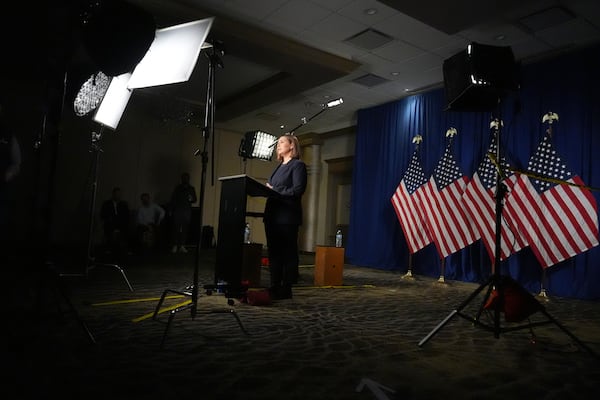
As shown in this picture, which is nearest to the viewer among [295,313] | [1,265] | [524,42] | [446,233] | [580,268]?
[295,313]

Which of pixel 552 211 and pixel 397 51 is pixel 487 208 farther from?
pixel 397 51

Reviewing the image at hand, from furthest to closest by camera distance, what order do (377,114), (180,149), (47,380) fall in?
(180,149)
(377,114)
(47,380)

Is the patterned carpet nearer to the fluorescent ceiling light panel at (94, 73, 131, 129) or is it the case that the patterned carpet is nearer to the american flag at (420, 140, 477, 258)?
the fluorescent ceiling light panel at (94, 73, 131, 129)

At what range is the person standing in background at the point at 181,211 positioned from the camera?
25.6 ft

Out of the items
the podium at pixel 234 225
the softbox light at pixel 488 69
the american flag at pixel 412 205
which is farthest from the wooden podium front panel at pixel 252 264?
the american flag at pixel 412 205

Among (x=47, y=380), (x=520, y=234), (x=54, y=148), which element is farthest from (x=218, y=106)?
(x=47, y=380)

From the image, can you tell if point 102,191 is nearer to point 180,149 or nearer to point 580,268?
point 180,149

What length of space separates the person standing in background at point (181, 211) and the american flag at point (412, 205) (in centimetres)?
407

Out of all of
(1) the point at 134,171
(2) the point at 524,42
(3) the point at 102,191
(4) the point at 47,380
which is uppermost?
(2) the point at 524,42

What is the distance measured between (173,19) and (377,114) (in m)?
4.16

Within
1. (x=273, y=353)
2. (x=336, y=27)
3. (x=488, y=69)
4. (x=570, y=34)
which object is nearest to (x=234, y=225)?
(x=273, y=353)

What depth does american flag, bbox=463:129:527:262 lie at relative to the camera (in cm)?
489

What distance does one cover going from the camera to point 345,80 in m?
6.32

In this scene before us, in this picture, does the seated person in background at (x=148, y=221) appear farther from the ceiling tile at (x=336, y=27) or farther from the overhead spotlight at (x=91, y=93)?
the overhead spotlight at (x=91, y=93)
